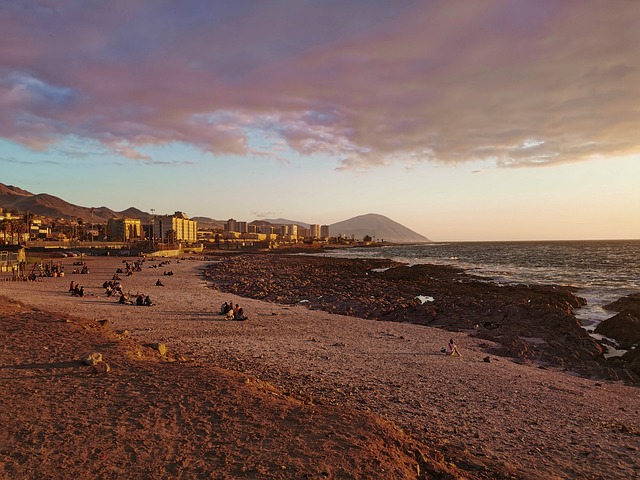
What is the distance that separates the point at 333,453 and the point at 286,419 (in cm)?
149

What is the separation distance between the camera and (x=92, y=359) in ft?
34.0

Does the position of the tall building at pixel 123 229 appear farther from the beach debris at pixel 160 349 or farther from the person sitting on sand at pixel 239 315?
the beach debris at pixel 160 349

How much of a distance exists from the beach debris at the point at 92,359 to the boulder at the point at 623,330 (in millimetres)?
20774

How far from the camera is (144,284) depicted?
1422 inches

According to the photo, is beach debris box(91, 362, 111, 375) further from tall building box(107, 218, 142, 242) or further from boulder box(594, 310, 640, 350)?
tall building box(107, 218, 142, 242)

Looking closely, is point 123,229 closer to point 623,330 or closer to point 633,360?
point 623,330

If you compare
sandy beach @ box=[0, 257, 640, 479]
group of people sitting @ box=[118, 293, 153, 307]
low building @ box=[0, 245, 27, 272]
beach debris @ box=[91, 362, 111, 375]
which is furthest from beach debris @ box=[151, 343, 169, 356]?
low building @ box=[0, 245, 27, 272]

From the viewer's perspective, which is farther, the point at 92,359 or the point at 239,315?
the point at 239,315

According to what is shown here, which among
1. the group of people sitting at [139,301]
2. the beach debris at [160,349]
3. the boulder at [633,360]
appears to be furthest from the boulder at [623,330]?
the group of people sitting at [139,301]

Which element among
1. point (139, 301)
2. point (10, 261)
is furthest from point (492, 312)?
point (10, 261)

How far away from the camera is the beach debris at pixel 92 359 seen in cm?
1032

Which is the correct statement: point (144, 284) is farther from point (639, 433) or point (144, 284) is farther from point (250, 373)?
point (639, 433)

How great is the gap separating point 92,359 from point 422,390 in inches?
332

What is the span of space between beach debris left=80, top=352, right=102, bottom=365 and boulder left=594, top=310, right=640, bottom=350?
20.8 m
